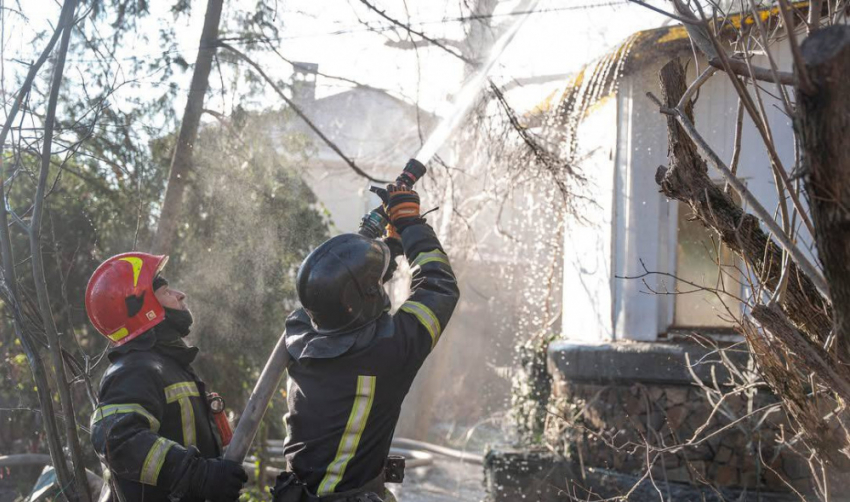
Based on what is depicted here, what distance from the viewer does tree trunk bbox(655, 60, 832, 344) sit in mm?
2553

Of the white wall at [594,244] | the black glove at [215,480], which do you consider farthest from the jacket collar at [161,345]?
the white wall at [594,244]

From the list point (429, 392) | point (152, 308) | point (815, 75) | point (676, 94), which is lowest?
point (429, 392)

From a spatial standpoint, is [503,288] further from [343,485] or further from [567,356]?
→ [343,485]

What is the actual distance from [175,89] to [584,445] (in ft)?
14.8

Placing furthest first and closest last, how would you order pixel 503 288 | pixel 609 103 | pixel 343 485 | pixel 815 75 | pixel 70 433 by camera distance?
pixel 503 288 → pixel 609 103 → pixel 70 433 → pixel 343 485 → pixel 815 75

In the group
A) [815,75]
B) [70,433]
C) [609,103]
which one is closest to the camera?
[815,75]

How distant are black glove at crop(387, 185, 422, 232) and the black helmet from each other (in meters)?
0.30

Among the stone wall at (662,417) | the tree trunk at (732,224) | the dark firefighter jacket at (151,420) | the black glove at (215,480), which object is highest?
the tree trunk at (732,224)

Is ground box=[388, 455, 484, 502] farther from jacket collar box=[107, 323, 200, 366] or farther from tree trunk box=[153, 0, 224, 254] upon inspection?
jacket collar box=[107, 323, 200, 366]

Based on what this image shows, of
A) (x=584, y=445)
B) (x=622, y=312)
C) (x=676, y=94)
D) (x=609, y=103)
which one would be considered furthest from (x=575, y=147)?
(x=676, y=94)

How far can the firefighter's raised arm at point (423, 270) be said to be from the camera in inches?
122

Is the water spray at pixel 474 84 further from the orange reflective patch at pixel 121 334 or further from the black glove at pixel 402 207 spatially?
the orange reflective patch at pixel 121 334

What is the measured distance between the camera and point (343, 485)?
299 cm

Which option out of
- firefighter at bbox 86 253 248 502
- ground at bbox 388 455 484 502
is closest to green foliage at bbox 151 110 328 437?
firefighter at bbox 86 253 248 502
